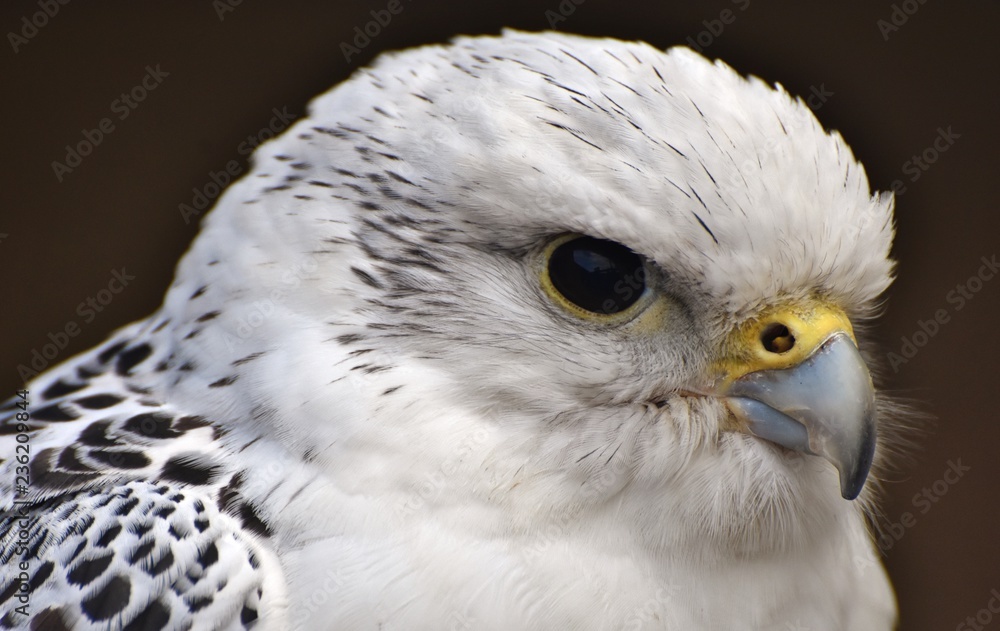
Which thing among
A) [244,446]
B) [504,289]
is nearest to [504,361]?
[504,289]

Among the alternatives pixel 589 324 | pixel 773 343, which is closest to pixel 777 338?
pixel 773 343

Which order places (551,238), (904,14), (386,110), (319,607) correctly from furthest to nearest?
(904,14) → (386,110) → (551,238) → (319,607)

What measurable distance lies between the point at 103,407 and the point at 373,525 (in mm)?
636

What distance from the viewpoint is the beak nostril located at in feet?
4.55

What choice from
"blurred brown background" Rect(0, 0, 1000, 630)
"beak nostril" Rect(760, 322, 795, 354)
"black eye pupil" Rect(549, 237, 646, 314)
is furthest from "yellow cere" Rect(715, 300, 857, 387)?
"blurred brown background" Rect(0, 0, 1000, 630)

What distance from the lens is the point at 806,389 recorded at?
134cm

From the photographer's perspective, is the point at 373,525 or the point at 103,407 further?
the point at 103,407

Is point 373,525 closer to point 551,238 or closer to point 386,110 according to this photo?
point 551,238

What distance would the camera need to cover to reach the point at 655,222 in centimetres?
134

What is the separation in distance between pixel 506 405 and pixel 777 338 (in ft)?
1.44

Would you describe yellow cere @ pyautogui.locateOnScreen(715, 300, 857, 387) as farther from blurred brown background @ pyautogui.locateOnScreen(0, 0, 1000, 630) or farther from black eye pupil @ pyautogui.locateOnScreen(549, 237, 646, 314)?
blurred brown background @ pyautogui.locateOnScreen(0, 0, 1000, 630)

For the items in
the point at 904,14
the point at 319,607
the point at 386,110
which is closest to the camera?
the point at 319,607

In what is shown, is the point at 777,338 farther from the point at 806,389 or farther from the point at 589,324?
the point at 589,324

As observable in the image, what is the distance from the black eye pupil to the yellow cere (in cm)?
17
